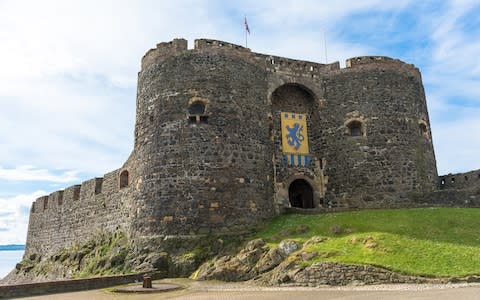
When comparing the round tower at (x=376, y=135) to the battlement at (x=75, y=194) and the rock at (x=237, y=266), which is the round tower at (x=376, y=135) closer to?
the rock at (x=237, y=266)

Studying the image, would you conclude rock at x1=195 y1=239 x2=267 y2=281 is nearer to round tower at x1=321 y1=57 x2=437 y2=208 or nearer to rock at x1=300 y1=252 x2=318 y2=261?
rock at x1=300 y1=252 x2=318 y2=261

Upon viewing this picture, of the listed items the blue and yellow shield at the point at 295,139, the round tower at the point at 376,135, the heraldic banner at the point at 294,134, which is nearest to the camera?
the round tower at the point at 376,135

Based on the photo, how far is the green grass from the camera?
35.5 ft

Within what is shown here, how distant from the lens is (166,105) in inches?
690

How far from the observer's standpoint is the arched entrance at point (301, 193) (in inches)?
797

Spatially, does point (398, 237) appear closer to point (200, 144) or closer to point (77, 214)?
point (200, 144)

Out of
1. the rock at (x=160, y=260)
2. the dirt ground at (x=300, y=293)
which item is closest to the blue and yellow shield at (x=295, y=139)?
the rock at (x=160, y=260)

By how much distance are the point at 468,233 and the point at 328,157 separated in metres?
8.28

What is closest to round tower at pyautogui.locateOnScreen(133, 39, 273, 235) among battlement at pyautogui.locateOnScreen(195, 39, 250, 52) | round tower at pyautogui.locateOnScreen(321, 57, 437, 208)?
battlement at pyautogui.locateOnScreen(195, 39, 250, 52)

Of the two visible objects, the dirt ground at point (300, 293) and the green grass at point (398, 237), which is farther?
the green grass at point (398, 237)

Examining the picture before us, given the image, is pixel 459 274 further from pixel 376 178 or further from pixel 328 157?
pixel 328 157

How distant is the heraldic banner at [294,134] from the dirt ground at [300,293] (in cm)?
888

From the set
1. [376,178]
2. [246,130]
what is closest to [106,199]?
[246,130]

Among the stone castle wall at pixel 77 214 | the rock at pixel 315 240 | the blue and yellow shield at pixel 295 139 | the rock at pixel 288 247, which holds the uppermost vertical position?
the blue and yellow shield at pixel 295 139
